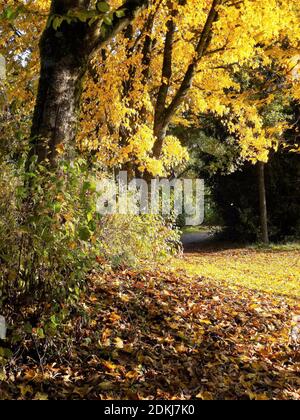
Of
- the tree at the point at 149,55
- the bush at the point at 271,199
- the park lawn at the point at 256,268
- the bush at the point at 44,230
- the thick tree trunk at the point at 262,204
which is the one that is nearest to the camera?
the bush at the point at 44,230

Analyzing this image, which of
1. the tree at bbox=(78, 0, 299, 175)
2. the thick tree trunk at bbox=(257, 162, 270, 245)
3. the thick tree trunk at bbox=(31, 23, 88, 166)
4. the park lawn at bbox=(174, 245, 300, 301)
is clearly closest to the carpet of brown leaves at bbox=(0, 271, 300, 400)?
the thick tree trunk at bbox=(31, 23, 88, 166)

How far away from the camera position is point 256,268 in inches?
491

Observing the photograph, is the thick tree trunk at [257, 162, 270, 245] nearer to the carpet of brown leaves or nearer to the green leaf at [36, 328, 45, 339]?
the carpet of brown leaves

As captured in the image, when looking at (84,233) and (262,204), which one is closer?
(84,233)

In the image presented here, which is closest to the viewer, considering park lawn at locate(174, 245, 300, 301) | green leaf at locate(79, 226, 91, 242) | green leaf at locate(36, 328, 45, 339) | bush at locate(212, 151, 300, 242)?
green leaf at locate(36, 328, 45, 339)

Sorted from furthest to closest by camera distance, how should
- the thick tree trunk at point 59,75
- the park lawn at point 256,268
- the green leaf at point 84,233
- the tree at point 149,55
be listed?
1. the park lawn at point 256,268
2. the tree at point 149,55
3. the thick tree trunk at point 59,75
4. the green leaf at point 84,233

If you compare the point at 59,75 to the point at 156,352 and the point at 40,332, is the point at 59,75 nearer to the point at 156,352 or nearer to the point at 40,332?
the point at 40,332

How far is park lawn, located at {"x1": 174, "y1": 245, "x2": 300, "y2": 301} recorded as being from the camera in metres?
9.02

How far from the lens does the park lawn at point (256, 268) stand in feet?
29.6

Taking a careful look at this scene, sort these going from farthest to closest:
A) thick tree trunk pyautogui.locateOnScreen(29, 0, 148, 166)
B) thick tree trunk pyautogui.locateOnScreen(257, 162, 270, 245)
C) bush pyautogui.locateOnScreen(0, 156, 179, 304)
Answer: thick tree trunk pyautogui.locateOnScreen(257, 162, 270, 245) < thick tree trunk pyautogui.locateOnScreen(29, 0, 148, 166) < bush pyautogui.locateOnScreen(0, 156, 179, 304)

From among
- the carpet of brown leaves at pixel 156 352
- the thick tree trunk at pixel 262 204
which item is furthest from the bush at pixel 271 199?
the carpet of brown leaves at pixel 156 352

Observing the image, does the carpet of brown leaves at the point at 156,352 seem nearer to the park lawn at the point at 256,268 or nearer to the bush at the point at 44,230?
the bush at the point at 44,230

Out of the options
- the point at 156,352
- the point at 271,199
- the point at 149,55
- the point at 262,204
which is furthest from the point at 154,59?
the point at 271,199

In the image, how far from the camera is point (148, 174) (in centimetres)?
952
